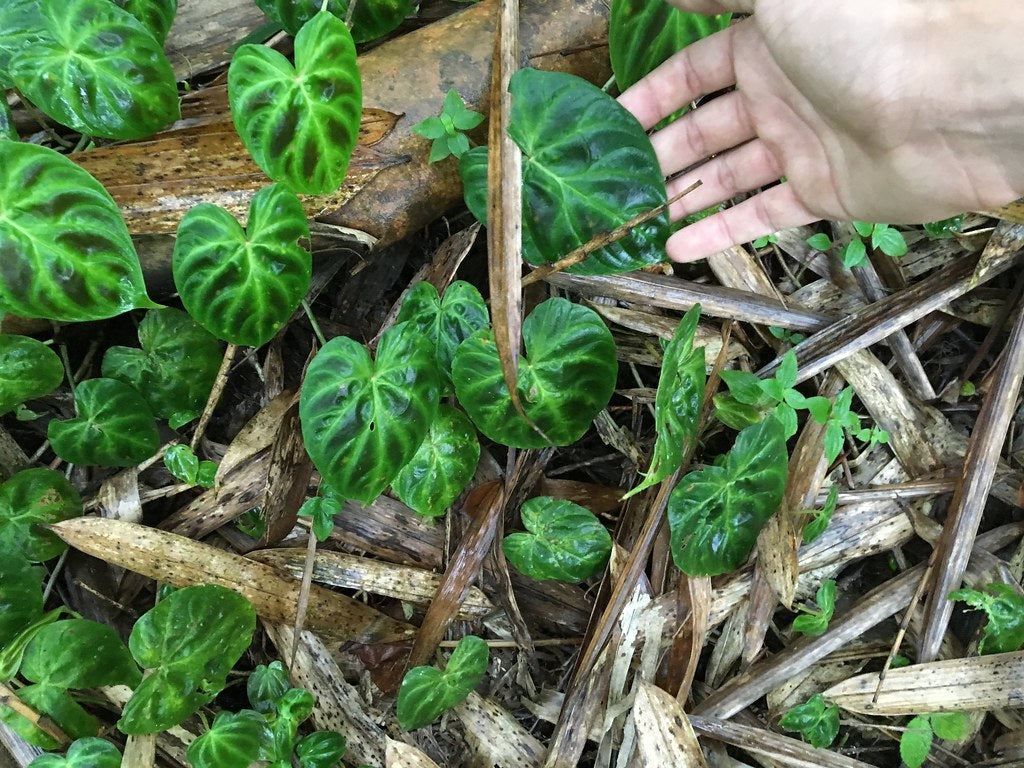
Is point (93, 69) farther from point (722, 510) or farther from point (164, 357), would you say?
point (722, 510)

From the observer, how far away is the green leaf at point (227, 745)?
1661 millimetres

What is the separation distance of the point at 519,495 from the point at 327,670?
658mm

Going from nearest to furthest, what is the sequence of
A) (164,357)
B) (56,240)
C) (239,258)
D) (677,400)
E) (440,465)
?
1. (56,240)
2. (239,258)
3. (677,400)
4. (440,465)
5. (164,357)

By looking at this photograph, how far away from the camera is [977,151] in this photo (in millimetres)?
1482

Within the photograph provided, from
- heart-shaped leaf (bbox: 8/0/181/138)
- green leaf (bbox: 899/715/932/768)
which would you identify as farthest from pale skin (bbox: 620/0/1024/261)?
green leaf (bbox: 899/715/932/768)

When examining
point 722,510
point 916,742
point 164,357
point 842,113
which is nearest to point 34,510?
point 164,357

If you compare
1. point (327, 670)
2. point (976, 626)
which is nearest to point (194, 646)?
point (327, 670)

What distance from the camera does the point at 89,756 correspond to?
167 cm

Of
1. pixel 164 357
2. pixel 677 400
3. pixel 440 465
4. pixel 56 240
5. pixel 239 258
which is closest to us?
pixel 56 240

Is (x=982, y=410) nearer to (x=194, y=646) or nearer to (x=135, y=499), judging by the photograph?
(x=194, y=646)

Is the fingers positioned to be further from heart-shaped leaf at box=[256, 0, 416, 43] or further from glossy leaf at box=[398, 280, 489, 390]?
heart-shaped leaf at box=[256, 0, 416, 43]

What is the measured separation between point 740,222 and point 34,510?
1.83m

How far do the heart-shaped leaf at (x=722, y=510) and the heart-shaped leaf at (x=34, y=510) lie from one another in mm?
1490

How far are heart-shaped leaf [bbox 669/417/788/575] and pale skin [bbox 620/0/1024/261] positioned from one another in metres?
0.51
